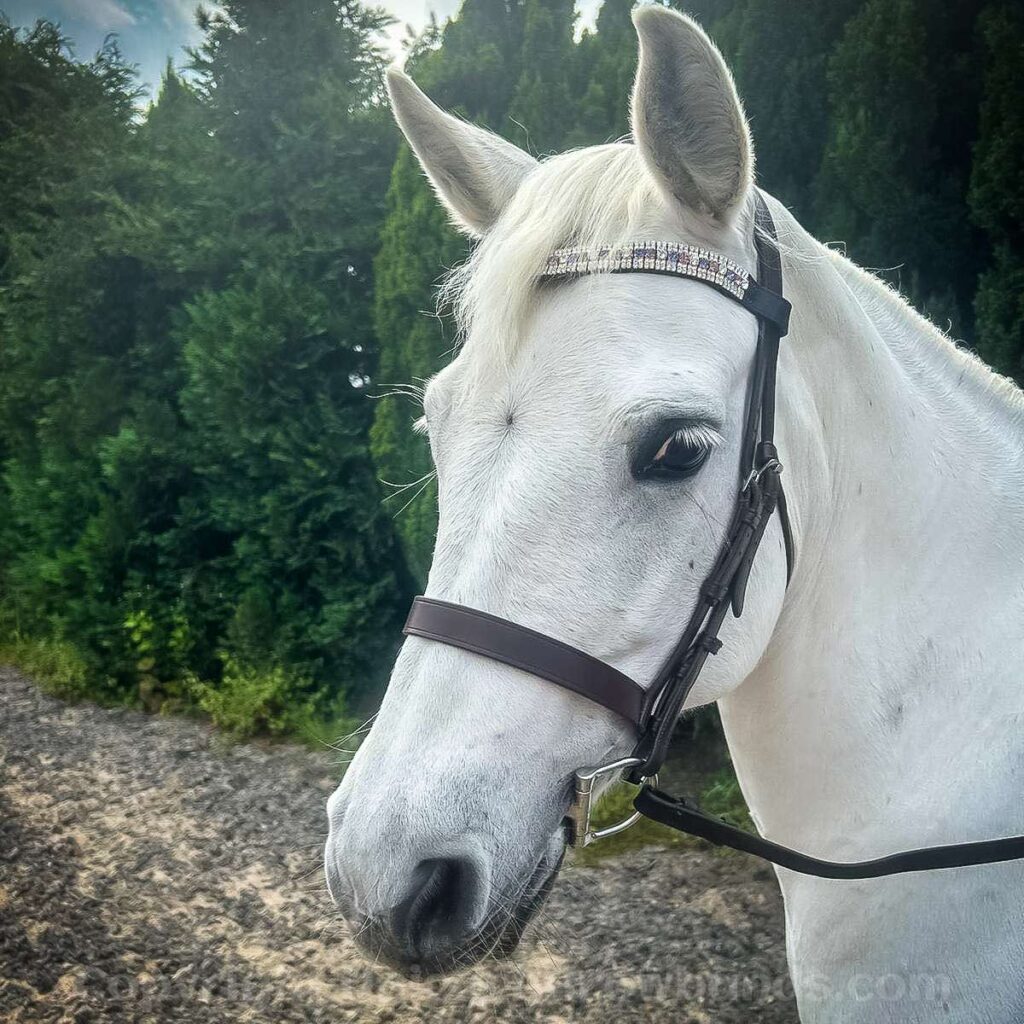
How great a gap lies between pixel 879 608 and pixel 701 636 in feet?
1.35

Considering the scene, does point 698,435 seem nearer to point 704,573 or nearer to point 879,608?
point 704,573

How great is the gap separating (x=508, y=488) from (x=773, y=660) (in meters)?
0.69

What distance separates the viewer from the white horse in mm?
1133

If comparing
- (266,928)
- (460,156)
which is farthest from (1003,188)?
(266,928)

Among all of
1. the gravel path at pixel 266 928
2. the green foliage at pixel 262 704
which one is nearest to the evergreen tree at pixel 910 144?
the gravel path at pixel 266 928

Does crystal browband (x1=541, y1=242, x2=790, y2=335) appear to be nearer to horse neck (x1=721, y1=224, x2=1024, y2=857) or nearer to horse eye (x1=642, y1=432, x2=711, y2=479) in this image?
horse neck (x1=721, y1=224, x2=1024, y2=857)

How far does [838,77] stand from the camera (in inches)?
142

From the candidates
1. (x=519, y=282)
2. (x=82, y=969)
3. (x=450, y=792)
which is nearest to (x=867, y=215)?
(x=519, y=282)

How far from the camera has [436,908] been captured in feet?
3.64

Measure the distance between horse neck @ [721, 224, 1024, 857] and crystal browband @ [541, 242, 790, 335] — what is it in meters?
0.14

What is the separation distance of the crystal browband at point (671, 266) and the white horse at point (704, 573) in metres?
0.02

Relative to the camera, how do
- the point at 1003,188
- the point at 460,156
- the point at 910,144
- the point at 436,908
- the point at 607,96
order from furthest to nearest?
the point at 607,96 < the point at 910,144 < the point at 1003,188 < the point at 460,156 < the point at 436,908

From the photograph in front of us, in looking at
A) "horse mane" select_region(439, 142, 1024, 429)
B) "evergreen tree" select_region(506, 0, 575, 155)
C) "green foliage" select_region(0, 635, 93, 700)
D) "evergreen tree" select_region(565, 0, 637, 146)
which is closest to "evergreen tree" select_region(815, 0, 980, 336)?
"evergreen tree" select_region(565, 0, 637, 146)

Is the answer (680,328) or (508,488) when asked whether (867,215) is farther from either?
(508,488)
